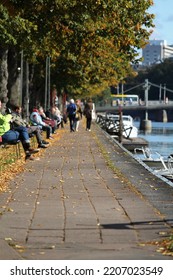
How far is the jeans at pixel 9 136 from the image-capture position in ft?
74.7

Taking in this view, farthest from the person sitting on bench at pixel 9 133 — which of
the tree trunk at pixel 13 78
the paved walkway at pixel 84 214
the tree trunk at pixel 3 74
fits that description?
the tree trunk at pixel 13 78

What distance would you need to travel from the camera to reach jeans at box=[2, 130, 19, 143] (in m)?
22.8

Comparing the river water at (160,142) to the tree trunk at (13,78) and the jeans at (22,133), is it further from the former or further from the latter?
the jeans at (22,133)

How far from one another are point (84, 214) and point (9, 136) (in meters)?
10.2

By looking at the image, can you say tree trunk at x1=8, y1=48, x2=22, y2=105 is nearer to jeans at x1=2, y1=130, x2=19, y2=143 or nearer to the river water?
the river water

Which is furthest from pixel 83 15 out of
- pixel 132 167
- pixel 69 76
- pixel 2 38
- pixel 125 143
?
pixel 125 143

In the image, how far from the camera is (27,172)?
802 inches

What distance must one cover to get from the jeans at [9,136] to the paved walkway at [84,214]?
56.0 inches

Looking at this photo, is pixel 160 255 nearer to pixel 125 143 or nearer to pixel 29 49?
pixel 29 49

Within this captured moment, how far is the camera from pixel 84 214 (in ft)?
42.4

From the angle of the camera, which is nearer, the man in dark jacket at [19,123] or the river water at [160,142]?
the man in dark jacket at [19,123]

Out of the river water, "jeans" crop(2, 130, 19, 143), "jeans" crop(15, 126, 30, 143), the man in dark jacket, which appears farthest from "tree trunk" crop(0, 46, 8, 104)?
the river water

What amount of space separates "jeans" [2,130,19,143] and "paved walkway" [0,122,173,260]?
1422mm
